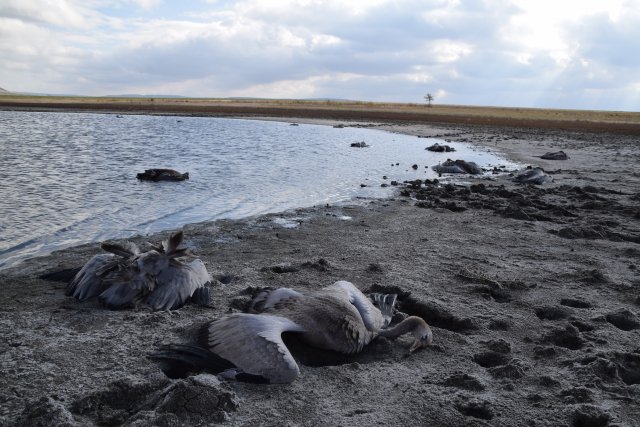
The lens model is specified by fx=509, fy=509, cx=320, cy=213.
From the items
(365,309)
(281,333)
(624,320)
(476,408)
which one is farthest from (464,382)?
(624,320)

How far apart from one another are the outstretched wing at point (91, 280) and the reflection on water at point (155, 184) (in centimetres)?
187

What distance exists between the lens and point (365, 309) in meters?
4.75

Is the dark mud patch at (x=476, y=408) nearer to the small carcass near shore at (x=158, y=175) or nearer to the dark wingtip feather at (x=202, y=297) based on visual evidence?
the dark wingtip feather at (x=202, y=297)

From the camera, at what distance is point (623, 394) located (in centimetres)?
365

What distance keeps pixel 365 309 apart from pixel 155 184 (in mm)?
10044

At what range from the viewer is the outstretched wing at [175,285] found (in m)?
5.07

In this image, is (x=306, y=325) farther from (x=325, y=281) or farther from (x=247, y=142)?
(x=247, y=142)

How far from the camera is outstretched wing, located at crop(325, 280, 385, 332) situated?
15.1 feet

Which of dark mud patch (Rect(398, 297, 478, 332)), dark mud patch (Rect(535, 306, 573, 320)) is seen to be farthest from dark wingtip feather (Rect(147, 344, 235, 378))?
dark mud patch (Rect(535, 306, 573, 320))

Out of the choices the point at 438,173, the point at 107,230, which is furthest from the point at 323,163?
the point at 107,230

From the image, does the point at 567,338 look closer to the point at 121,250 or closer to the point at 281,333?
the point at 281,333

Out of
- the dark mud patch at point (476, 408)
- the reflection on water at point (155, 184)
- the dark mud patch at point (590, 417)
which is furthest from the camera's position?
the reflection on water at point (155, 184)

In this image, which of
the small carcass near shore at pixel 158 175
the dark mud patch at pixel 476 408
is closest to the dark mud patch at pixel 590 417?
the dark mud patch at pixel 476 408

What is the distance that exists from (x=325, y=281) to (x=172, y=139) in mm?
24652
